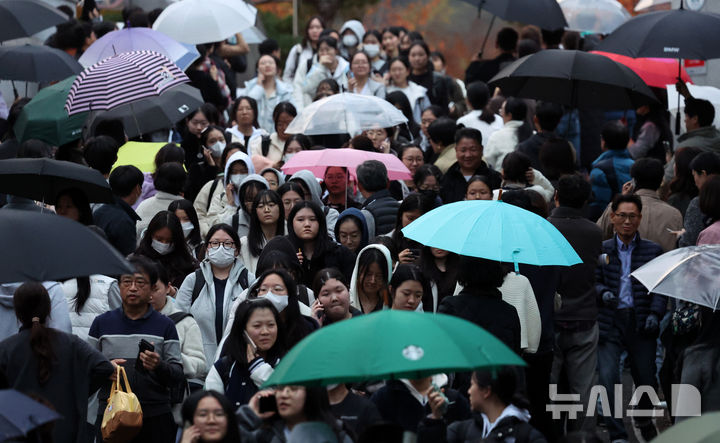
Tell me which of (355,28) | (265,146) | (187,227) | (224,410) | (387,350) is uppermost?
(387,350)

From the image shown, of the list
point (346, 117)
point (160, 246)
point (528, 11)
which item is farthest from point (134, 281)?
point (528, 11)

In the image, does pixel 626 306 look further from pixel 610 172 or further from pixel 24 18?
pixel 24 18

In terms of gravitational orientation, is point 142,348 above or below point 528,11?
below

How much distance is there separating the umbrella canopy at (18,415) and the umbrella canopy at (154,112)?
668 cm

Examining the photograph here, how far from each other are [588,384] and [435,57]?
31.8 feet

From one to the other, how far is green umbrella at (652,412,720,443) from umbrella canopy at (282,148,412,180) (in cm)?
588

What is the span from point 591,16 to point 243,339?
1046 centimetres

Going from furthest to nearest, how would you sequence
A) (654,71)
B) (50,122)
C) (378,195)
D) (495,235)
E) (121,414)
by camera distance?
(654,71) < (50,122) < (378,195) < (495,235) < (121,414)

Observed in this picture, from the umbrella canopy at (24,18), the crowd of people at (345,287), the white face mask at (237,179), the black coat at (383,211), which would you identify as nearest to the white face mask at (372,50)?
the crowd of people at (345,287)

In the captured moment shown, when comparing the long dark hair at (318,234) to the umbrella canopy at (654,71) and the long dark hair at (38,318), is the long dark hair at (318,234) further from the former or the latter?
the umbrella canopy at (654,71)

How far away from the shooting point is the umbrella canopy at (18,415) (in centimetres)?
480

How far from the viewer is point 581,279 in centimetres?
871

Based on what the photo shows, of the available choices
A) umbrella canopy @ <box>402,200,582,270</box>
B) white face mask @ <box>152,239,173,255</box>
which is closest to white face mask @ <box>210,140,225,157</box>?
white face mask @ <box>152,239,173,255</box>

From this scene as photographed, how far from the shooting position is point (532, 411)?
→ 854 centimetres
